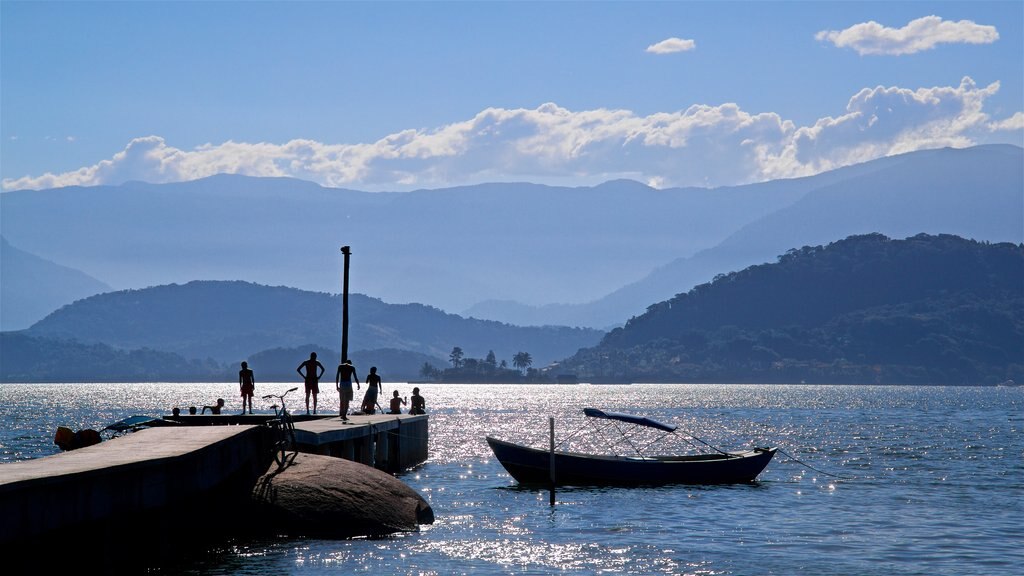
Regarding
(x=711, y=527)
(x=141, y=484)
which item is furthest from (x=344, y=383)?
(x=141, y=484)

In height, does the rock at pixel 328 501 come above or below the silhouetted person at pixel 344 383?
below

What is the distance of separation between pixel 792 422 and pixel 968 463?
58021mm

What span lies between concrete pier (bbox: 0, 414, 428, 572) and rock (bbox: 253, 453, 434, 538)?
0.68 m

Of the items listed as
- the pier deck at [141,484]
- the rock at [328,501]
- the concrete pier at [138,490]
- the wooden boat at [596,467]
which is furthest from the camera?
the wooden boat at [596,467]

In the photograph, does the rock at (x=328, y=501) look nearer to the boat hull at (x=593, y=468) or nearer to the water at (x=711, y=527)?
the water at (x=711, y=527)

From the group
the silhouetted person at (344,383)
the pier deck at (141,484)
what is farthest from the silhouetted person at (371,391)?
the pier deck at (141,484)

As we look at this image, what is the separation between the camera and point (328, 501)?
27922mm

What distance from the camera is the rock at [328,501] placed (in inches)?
1087

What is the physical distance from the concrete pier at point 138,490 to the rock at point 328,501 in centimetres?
68

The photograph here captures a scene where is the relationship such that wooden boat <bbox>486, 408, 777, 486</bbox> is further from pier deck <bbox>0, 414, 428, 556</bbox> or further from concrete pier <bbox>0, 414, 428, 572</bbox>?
concrete pier <bbox>0, 414, 428, 572</bbox>

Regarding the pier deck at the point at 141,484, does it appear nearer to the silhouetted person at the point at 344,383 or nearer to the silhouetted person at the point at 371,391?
the silhouetted person at the point at 344,383

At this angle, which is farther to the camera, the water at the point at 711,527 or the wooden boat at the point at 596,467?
the wooden boat at the point at 596,467

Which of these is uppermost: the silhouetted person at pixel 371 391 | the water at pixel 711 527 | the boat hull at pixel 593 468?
the silhouetted person at pixel 371 391

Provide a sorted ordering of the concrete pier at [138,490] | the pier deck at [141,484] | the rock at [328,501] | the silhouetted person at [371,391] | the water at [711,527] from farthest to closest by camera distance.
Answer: the silhouetted person at [371,391], the water at [711,527], the rock at [328,501], the concrete pier at [138,490], the pier deck at [141,484]
